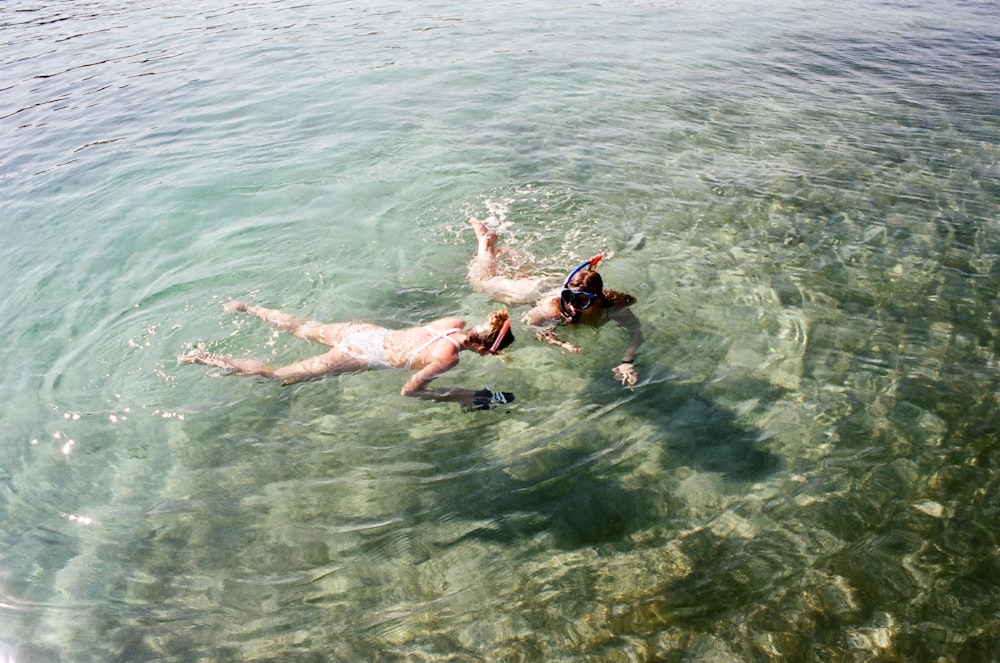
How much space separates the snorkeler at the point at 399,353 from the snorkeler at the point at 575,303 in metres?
0.62

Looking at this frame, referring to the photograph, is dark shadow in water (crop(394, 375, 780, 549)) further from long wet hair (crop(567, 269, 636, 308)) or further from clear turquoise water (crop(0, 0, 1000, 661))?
long wet hair (crop(567, 269, 636, 308))

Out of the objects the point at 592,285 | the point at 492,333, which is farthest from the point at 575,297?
the point at 492,333

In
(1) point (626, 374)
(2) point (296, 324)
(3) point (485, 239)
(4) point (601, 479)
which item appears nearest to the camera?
(4) point (601, 479)

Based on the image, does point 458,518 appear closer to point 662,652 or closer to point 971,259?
point 662,652

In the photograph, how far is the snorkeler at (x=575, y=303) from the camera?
6.35 meters

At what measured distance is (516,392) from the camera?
20.4ft

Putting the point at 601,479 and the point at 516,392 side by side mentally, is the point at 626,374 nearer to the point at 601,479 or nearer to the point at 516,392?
the point at 516,392

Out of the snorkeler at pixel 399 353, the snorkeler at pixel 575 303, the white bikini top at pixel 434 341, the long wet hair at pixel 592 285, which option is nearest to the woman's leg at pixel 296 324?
the snorkeler at pixel 399 353

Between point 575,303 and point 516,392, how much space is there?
1065mm

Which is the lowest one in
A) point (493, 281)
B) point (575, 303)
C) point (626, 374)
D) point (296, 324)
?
point (626, 374)

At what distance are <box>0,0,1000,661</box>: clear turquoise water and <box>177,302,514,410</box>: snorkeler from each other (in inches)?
7.4

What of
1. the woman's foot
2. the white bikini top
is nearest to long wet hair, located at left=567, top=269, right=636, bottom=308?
the white bikini top

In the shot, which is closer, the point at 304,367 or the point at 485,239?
the point at 304,367

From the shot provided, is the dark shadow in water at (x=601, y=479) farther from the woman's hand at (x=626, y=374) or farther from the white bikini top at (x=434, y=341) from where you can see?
the white bikini top at (x=434, y=341)
